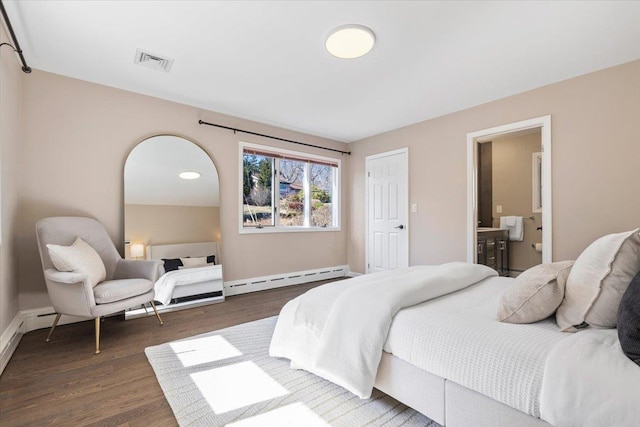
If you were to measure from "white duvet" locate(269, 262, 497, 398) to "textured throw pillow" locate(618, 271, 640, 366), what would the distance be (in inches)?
31.7

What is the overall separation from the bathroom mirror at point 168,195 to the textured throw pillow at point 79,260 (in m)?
0.54

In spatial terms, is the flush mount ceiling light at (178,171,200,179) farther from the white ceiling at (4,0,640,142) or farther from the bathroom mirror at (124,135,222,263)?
the white ceiling at (4,0,640,142)

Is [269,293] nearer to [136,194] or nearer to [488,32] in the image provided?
[136,194]

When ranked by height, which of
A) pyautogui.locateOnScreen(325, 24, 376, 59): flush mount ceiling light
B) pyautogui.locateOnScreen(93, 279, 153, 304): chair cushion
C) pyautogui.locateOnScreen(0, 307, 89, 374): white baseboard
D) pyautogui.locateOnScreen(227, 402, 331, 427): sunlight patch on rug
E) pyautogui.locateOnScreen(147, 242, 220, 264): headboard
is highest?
pyautogui.locateOnScreen(325, 24, 376, 59): flush mount ceiling light

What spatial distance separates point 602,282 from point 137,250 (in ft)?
12.4

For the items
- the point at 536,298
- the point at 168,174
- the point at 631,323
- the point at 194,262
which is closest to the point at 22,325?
the point at 194,262

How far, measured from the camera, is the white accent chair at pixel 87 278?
7.61 ft

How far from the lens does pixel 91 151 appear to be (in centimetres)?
312

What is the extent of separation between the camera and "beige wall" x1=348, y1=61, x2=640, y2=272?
2734 mm

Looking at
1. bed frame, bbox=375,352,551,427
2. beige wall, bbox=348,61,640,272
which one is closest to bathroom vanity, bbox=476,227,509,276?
beige wall, bbox=348,61,640,272

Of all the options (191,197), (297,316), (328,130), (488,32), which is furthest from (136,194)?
(488,32)

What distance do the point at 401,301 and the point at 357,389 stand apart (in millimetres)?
489

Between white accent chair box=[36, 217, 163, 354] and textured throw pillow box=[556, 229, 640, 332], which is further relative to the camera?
white accent chair box=[36, 217, 163, 354]

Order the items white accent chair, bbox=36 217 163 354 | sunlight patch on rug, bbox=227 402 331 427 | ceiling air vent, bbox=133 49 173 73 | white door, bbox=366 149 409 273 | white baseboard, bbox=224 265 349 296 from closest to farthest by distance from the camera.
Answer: sunlight patch on rug, bbox=227 402 331 427 → white accent chair, bbox=36 217 163 354 → ceiling air vent, bbox=133 49 173 73 → white baseboard, bbox=224 265 349 296 → white door, bbox=366 149 409 273
